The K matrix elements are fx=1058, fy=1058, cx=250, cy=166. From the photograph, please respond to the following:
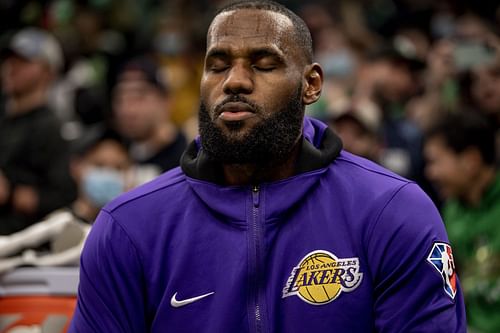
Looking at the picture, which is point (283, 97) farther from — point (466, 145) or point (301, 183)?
point (466, 145)

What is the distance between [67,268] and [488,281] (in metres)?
2.21

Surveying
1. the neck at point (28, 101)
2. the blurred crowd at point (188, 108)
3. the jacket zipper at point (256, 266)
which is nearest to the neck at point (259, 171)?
the jacket zipper at point (256, 266)

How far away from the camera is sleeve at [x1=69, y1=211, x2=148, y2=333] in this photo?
3.11m

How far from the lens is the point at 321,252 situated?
3.07 m

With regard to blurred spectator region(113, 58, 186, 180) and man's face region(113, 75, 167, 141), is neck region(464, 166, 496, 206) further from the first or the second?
man's face region(113, 75, 167, 141)

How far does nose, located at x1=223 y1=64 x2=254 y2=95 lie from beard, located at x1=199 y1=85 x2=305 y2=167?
2cm

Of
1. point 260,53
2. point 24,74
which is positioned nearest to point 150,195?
point 260,53

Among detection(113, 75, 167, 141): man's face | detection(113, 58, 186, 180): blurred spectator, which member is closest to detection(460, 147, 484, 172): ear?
detection(113, 58, 186, 180): blurred spectator

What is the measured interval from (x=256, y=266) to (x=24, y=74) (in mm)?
4662

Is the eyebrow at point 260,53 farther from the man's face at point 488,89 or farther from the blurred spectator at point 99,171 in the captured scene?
the man's face at point 488,89

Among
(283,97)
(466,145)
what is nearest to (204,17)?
(466,145)

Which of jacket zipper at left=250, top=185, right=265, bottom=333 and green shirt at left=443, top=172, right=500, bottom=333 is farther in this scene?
green shirt at left=443, top=172, right=500, bottom=333

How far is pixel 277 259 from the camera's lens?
3.07m

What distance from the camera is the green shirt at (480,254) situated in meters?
5.26
